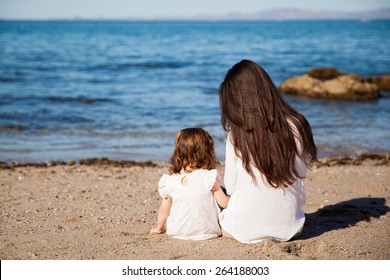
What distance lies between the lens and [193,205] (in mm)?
4102

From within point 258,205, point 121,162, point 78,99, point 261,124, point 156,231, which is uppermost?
point 261,124

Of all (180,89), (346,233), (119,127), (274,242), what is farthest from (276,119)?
(180,89)

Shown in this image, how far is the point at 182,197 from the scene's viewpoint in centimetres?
412

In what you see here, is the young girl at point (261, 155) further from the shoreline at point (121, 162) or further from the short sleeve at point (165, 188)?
the shoreline at point (121, 162)

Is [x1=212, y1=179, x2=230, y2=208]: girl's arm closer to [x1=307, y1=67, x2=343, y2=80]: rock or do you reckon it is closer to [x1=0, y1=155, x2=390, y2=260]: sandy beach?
[x1=0, y1=155, x2=390, y2=260]: sandy beach

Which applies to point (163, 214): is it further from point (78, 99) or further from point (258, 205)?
point (78, 99)

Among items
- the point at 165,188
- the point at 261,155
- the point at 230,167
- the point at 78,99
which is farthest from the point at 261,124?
the point at 78,99

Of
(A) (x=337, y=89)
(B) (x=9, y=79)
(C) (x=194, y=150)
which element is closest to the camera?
(C) (x=194, y=150)

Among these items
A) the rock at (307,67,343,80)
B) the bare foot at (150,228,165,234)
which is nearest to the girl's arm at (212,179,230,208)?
the bare foot at (150,228,165,234)

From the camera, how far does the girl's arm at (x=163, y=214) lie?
426 cm

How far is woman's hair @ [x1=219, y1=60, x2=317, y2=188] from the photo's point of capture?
3.67 m

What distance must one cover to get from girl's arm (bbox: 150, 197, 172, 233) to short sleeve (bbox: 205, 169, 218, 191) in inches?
16.1

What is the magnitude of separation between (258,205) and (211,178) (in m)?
0.46
